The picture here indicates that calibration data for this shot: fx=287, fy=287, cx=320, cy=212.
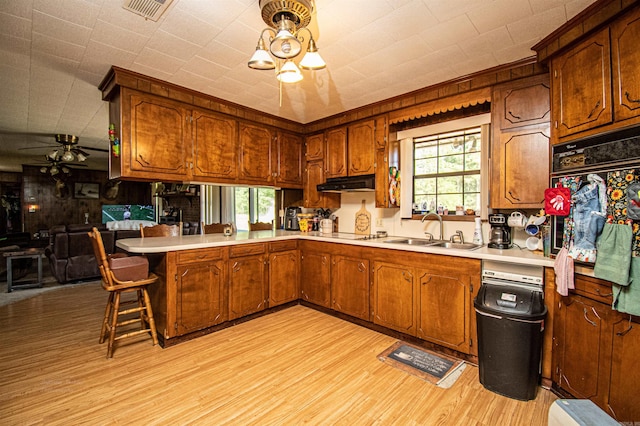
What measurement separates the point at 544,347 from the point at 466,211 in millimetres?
1424

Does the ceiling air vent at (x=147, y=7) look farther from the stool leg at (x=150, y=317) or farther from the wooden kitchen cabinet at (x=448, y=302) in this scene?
the wooden kitchen cabinet at (x=448, y=302)

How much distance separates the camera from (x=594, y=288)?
1.69 m

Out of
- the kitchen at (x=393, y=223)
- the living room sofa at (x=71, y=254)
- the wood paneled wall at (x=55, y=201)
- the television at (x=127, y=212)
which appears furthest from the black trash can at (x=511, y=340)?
the wood paneled wall at (x=55, y=201)

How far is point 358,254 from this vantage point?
315 cm

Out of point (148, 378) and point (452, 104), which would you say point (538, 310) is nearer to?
point (452, 104)

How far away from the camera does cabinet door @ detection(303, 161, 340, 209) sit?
13.8 ft

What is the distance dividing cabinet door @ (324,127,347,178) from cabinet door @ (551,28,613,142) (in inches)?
87.0

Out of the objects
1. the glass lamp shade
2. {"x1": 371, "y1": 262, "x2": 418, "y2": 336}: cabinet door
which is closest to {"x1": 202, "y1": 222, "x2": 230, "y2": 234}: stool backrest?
{"x1": 371, "y1": 262, "x2": 418, "y2": 336}: cabinet door

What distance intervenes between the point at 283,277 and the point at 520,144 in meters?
2.82

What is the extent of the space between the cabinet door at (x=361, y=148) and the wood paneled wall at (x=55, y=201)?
976 cm

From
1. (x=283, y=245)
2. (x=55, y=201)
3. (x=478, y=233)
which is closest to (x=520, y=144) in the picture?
(x=478, y=233)

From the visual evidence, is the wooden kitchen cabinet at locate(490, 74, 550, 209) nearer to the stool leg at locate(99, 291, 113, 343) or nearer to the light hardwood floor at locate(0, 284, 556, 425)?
the light hardwood floor at locate(0, 284, 556, 425)

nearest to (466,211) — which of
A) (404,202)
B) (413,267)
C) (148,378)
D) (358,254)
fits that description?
(404,202)

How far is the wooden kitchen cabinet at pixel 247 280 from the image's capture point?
10.2ft
